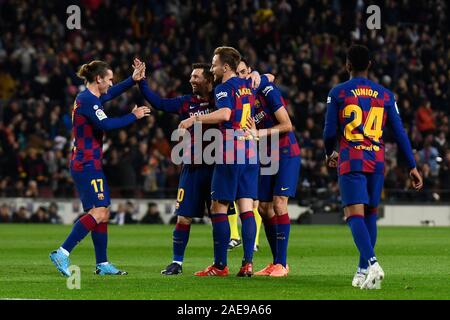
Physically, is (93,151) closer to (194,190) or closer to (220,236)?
(194,190)

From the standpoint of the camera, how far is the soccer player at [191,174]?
1300 centimetres

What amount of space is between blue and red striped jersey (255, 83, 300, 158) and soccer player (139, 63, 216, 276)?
0.53 meters

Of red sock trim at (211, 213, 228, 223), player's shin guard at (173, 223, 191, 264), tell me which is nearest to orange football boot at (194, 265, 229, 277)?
player's shin guard at (173, 223, 191, 264)

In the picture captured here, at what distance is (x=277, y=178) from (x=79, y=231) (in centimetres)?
232

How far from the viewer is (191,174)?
1311 cm

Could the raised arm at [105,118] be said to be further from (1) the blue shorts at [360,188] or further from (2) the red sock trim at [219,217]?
(1) the blue shorts at [360,188]

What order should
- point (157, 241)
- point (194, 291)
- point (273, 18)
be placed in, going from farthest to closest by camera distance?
1. point (273, 18)
2. point (157, 241)
3. point (194, 291)

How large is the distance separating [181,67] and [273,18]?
3.76 meters

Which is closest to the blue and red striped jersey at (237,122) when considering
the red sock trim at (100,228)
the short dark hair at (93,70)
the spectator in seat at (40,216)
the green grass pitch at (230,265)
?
the green grass pitch at (230,265)

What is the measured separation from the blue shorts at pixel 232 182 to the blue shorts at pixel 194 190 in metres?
0.58

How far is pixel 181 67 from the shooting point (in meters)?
32.3

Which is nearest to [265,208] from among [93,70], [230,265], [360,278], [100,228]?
[230,265]

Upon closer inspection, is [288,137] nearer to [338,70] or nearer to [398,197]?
[398,197]
